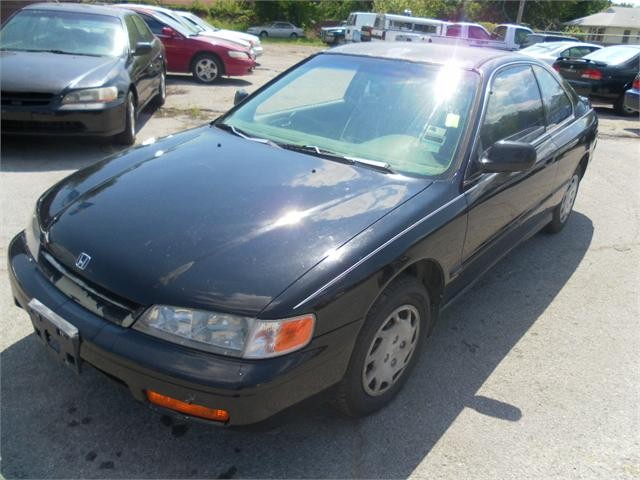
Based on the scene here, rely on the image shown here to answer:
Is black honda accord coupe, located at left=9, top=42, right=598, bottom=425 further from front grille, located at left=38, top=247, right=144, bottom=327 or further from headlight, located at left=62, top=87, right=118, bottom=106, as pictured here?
headlight, located at left=62, top=87, right=118, bottom=106

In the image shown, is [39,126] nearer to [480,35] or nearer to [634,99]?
[634,99]

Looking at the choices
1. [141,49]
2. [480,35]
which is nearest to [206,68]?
[141,49]

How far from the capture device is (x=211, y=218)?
2371 millimetres

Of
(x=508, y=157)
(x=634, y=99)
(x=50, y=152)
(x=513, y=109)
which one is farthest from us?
(x=634, y=99)

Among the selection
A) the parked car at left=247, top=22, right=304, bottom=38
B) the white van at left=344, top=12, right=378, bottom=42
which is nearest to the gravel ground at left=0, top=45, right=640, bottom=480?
the white van at left=344, top=12, right=378, bottom=42

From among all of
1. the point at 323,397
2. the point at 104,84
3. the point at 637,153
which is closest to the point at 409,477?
the point at 323,397

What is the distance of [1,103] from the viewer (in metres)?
5.63

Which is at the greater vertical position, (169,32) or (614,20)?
(614,20)

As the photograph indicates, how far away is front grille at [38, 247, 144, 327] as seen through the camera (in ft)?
Answer: 6.80

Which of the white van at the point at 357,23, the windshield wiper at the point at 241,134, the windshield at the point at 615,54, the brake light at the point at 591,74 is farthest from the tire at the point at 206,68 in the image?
the white van at the point at 357,23

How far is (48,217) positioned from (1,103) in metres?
3.88

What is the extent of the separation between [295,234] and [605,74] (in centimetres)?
1152

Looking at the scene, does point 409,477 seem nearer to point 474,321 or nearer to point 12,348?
point 474,321

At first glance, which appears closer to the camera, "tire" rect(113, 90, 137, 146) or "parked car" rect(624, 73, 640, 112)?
"tire" rect(113, 90, 137, 146)
